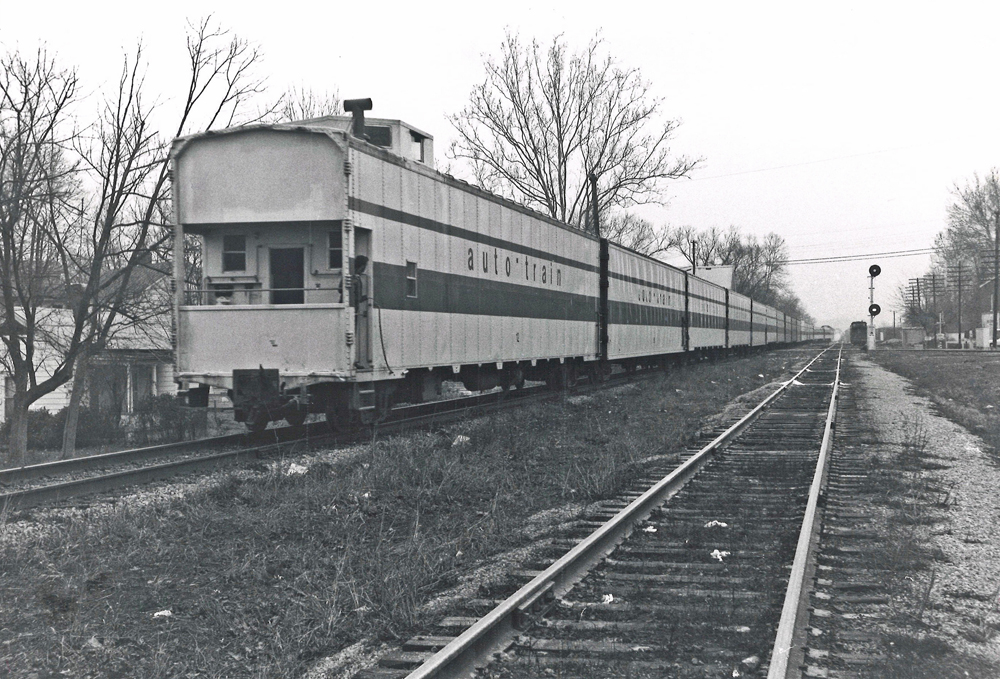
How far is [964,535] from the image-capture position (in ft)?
21.8

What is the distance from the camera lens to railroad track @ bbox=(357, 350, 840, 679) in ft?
13.1

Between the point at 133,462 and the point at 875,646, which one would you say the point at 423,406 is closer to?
the point at 133,462

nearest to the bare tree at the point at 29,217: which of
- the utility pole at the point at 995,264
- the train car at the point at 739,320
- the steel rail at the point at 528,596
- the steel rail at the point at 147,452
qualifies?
the steel rail at the point at 147,452

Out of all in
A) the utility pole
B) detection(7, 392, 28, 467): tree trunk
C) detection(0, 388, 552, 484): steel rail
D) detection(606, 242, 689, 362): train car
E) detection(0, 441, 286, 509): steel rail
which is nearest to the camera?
detection(0, 441, 286, 509): steel rail

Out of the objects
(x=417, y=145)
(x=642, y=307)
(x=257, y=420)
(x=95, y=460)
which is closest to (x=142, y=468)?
(x=95, y=460)

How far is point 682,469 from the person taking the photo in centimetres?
905

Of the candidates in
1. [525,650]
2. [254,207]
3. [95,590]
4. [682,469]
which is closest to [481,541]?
[525,650]

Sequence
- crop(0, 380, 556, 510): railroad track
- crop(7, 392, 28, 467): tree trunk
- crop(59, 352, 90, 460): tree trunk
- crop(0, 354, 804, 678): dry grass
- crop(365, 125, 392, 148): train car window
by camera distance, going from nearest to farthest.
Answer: crop(0, 354, 804, 678): dry grass, crop(0, 380, 556, 510): railroad track, crop(365, 125, 392, 148): train car window, crop(7, 392, 28, 467): tree trunk, crop(59, 352, 90, 460): tree trunk

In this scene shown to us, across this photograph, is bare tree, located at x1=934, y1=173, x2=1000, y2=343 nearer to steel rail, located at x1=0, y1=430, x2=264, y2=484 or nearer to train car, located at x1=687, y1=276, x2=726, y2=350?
train car, located at x1=687, y1=276, x2=726, y2=350

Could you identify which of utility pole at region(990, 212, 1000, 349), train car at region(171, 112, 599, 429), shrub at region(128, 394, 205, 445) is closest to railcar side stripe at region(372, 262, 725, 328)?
train car at region(171, 112, 599, 429)

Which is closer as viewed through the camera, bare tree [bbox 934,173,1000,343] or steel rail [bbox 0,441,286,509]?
steel rail [bbox 0,441,286,509]

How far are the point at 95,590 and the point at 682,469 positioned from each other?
227 inches

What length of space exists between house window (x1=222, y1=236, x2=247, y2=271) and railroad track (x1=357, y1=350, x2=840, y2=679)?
6.37 m

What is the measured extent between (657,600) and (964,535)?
312 cm
